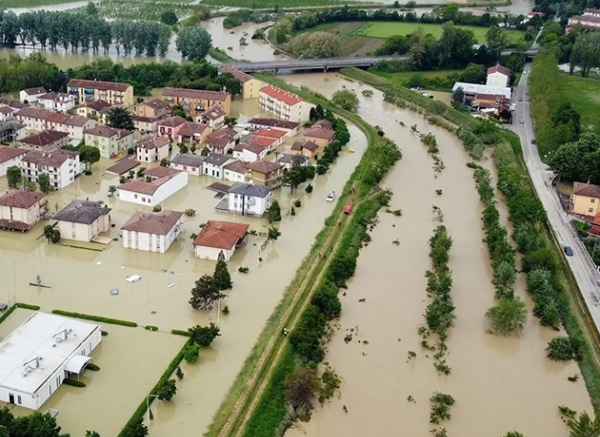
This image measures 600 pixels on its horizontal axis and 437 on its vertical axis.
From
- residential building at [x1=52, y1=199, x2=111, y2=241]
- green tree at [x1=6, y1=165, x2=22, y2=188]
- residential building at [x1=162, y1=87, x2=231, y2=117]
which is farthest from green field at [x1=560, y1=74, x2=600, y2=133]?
green tree at [x1=6, y1=165, x2=22, y2=188]

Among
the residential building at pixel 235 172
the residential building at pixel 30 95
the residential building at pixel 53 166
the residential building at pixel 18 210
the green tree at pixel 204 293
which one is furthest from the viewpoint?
the residential building at pixel 30 95

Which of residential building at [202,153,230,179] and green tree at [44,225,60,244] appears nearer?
green tree at [44,225,60,244]

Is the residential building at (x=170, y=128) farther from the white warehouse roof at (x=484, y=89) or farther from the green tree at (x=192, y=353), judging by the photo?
the white warehouse roof at (x=484, y=89)

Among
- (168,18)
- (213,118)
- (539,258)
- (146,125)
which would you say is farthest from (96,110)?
(168,18)

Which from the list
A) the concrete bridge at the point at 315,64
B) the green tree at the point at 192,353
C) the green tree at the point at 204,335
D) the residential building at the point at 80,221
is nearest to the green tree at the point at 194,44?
the concrete bridge at the point at 315,64

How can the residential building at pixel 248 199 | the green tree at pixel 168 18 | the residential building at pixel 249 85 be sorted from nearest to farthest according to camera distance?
the residential building at pixel 248 199 → the residential building at pixel 249 85 → the green tree at pixel 168 18

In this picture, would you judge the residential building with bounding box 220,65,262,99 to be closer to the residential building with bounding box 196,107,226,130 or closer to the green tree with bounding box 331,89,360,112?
the green tree with bounding box 331,89,360,112
